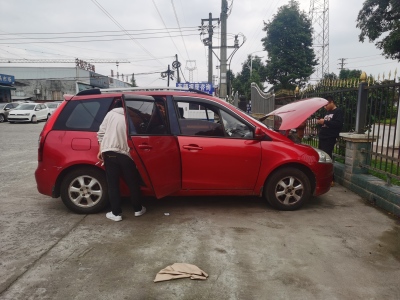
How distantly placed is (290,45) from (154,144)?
28879mm

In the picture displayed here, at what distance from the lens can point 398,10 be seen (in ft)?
55.0

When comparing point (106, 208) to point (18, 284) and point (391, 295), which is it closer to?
point (18, 284)

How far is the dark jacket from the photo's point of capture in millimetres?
5832

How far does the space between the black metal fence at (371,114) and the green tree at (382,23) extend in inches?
472

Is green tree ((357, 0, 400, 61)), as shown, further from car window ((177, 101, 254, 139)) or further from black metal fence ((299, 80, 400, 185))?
car window ((177, 101, 254, 139))

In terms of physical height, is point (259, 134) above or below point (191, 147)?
above

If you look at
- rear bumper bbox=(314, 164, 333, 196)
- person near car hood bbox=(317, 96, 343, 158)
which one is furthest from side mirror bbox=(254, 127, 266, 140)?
person near car hood bbox=(317, 96, 343, 158)

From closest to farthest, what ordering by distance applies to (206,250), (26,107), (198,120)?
1. (206,250)
2. (198,120)
3. (26,107)

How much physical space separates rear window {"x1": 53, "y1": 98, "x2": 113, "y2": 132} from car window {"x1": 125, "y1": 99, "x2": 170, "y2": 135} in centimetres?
48

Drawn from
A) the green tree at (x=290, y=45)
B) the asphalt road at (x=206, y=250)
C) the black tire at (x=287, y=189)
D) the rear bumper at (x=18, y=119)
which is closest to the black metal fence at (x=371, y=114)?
the asphalt road at (x=206, y=250)

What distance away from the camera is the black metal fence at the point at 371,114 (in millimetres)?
4754

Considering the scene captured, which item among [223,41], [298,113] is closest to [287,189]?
[298,113]

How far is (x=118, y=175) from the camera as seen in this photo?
414 centimetres

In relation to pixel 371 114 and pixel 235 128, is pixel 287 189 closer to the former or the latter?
pixel 235 128
